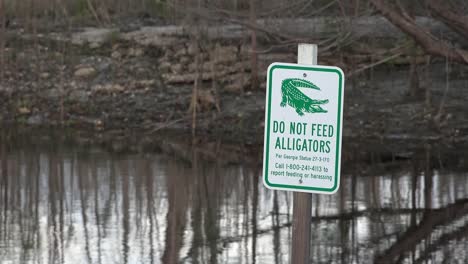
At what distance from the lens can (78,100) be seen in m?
27.3

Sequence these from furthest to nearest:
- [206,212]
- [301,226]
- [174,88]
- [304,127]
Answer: [174,88], [206,212], [301,226], [304,127]

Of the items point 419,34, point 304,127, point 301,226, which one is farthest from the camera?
point 419,34

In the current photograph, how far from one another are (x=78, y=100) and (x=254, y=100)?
15.1 ft

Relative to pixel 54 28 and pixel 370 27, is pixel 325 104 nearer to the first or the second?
pixel 370 27

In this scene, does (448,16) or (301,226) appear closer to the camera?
(301,226)

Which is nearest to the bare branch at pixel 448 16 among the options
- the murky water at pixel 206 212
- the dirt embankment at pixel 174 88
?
the murky water at pixel 206 212

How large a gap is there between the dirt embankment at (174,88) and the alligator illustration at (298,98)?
18596mm

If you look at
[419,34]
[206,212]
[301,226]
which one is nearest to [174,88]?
[419,34]

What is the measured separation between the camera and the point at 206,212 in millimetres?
15016

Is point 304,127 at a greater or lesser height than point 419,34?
lesser

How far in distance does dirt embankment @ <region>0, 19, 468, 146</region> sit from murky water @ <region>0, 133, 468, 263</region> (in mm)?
3630

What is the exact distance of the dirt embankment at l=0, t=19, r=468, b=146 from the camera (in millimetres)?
24266

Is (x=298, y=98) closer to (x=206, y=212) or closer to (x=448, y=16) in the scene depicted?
(x=206, y=212)

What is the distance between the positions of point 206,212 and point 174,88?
12.6m
